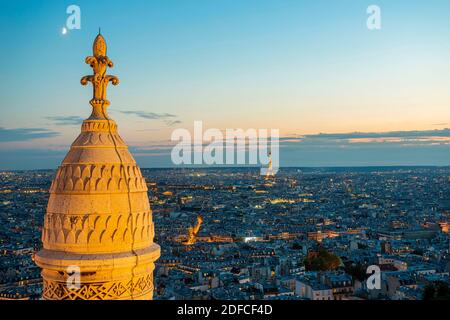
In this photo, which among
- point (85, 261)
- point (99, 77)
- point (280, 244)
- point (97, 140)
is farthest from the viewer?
point (280, 244)

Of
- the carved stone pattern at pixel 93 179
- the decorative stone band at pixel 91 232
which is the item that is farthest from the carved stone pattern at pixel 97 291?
the carved stone pattern at pixel 93 179

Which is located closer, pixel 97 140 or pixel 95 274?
pixel 95 274

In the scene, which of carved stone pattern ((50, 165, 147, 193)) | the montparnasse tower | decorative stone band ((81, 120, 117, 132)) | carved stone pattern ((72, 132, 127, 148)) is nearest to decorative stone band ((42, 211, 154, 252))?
the montparnasse tower

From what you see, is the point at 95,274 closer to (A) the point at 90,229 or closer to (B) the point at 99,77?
(A) the point at 90,229

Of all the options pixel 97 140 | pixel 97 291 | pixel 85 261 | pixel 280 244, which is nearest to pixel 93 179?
pixel 97 140

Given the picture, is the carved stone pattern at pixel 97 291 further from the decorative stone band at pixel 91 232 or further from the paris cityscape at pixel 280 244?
the paris cityscape at pixel 280 244

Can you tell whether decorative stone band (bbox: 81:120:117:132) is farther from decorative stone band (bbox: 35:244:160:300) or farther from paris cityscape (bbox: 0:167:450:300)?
paris cityscape (bbox: 0:167:450:300)
